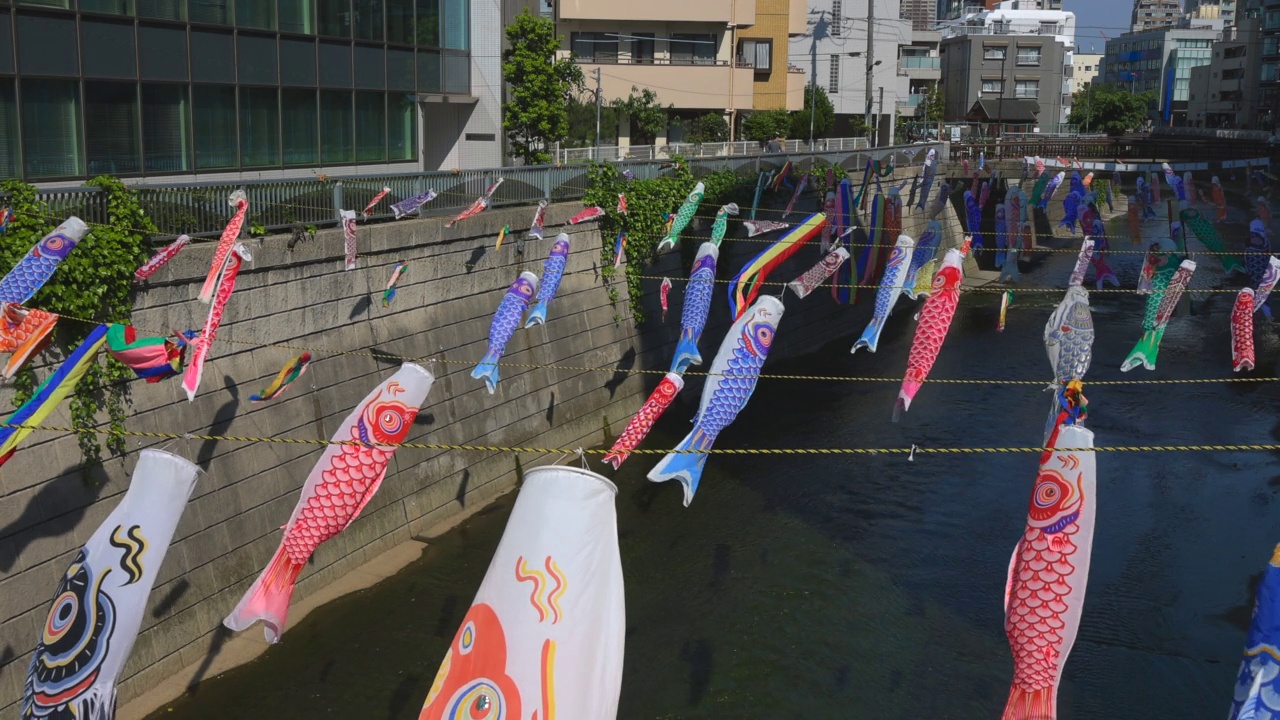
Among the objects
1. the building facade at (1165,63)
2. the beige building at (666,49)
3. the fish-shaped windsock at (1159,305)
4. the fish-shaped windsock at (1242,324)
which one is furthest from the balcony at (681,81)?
the building facade at (1165,63)

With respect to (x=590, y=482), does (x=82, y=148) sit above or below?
above

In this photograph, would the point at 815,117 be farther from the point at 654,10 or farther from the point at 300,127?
the point at 300,127

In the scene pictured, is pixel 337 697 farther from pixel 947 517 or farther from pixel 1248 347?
pixel 1248 347

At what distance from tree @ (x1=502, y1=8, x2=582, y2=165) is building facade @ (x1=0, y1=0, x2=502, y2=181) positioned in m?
6.35

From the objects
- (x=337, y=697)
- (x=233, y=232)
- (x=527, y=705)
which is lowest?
(x=337, y=697)

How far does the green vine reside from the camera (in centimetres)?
1461

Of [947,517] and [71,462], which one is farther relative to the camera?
[947,517]

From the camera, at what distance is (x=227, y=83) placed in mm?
24234

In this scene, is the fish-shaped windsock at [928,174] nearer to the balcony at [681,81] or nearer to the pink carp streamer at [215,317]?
the balcony at [681,81]

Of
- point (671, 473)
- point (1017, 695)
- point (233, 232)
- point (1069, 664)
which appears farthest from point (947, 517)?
point (233, 232)

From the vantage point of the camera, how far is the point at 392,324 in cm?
2120

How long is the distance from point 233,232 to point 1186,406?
24015 millimetres

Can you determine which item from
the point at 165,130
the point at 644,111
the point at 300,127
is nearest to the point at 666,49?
the point at 644,111

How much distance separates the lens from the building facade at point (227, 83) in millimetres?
20734
